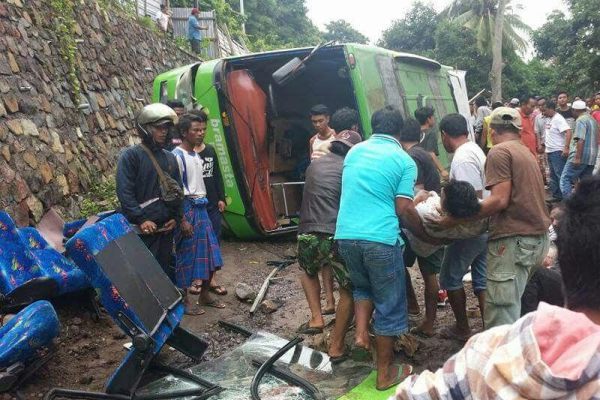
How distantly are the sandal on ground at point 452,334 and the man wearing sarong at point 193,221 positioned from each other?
196cm

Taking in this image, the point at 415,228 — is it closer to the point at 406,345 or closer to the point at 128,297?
the point at 406,345

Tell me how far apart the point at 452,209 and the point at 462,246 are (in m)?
0.77

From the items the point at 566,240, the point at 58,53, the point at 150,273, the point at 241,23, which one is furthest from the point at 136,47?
the point at 241,23

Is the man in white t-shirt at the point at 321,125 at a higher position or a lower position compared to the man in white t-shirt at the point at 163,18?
lower

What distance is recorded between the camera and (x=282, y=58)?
6137 mm

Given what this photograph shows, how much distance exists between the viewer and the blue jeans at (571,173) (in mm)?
7801

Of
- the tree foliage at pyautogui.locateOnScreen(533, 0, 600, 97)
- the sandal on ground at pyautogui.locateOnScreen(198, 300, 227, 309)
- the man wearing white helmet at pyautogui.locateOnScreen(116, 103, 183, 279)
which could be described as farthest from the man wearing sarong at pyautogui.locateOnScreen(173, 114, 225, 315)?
the tree foliage at pyautogui.locateOnScreen(533, 0, 600, 97)

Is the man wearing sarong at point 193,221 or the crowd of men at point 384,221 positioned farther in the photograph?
the man wearing sarong at point 193,221

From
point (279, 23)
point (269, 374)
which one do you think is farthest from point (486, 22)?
point (269, 374)

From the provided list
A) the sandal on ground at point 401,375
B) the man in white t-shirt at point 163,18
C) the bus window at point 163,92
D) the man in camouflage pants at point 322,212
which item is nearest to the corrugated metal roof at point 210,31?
the man in white t-shirt at point 163,18

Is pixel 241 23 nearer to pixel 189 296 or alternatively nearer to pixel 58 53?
pixel 58 53

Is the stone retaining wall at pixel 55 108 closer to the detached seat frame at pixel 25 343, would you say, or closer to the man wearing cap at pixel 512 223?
the detached seat frame at pixel 25 343

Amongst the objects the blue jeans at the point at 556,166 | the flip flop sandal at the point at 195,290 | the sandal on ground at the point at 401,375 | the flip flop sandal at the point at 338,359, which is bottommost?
the blue jeans at the point at 556,166

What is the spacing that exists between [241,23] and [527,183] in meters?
22.3
